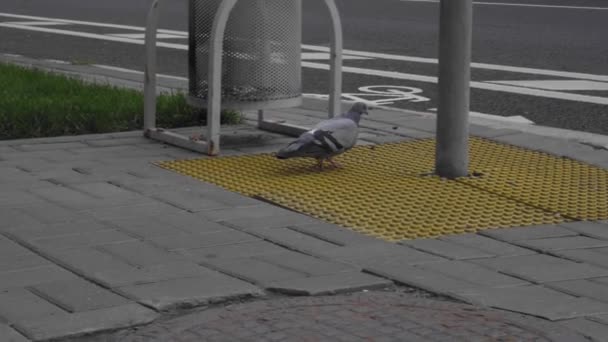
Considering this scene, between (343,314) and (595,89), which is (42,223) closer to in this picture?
(343,314)

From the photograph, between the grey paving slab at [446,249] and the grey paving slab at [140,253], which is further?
the grey paving slab at [446,249]

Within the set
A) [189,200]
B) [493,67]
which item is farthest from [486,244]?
[493,67]

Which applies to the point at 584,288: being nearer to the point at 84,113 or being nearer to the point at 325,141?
A: the point at 325,141

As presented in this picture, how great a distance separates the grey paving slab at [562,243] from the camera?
5484 millimetres

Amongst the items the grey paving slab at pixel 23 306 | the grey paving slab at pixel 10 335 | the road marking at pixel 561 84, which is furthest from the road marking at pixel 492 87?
the grey paving slab at pixel 10 335

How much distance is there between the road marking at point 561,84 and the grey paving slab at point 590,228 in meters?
5.44

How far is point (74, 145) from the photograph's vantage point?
7898mm

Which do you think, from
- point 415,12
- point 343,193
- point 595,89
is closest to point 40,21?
point 415,12

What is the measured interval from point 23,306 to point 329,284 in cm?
108

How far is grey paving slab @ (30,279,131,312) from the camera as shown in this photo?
456cm

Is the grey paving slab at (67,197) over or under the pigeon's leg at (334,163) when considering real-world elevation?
under

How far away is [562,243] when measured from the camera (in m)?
5.55

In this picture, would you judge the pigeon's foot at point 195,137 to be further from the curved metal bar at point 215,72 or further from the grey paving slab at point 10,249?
the grey paving slab at point 10,249

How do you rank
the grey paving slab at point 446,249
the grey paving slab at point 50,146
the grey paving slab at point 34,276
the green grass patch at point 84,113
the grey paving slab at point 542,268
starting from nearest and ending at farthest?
the grey paving slab at point 34,276 < the grey paving slab at point 542,268 < the grey paving slab at point 446,249 < the grey paving slab at point 50,146 < the green grass patch at point 84,113
